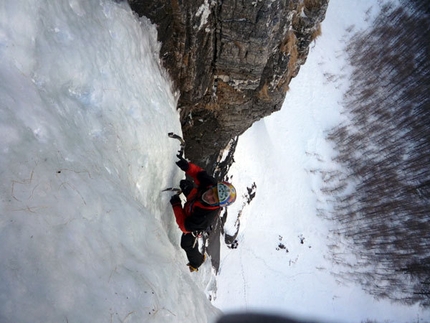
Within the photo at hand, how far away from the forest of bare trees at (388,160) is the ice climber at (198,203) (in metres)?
12.3

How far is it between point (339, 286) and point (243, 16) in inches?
531

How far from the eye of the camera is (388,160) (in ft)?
63.1

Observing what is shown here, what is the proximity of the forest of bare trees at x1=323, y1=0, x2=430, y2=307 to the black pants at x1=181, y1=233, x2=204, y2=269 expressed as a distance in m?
11.8

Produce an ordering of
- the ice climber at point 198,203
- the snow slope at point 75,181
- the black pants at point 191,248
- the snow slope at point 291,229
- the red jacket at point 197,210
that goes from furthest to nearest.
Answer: the snow slope at point 291,229, the black pants at point 191,248, the red jacket at point 197,210, the ice climber at point 198,203, the snow slope at point 75,181

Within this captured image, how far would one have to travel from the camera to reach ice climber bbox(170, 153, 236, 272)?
5.39 meters

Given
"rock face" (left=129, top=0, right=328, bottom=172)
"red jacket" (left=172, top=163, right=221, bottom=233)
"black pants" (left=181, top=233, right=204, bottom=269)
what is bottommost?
"black pants" (left=181, top=233, right=204, bottom=269)

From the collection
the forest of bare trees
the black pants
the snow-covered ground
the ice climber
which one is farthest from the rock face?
the forest of bare trees

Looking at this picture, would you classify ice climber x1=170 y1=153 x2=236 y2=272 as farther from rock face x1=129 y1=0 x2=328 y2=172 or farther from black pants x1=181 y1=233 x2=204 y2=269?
rock face x1=129 y1=0 x2=328 y2=172

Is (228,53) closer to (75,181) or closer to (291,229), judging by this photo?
(75,181)

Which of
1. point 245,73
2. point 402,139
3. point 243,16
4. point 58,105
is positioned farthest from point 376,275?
point 58,105

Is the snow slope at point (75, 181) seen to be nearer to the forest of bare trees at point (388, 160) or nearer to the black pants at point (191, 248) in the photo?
the black pants at point (191, 248)

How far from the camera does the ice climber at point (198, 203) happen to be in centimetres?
539

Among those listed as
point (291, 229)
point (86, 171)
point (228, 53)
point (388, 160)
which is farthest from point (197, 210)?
point (388, 160)

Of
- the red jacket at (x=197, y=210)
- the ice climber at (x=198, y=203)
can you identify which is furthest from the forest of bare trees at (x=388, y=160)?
the red jacket at (x=197, y=210)
